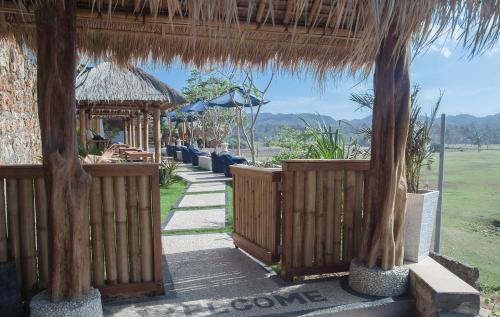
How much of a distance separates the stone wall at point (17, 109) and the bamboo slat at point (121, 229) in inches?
111

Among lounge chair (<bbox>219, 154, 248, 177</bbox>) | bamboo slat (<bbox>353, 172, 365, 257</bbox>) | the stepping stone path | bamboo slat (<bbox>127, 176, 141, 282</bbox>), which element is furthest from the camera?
lounge chair (<bbox>219, 154, 248, 177</bbox>)

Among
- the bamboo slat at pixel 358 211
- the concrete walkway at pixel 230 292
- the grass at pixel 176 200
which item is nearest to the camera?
the concrete walkway at pixel 230 292

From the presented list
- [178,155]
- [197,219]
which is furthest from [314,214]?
[178,155]

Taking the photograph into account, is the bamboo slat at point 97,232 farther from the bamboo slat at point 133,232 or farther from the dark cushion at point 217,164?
the dark cushion at point 217,164

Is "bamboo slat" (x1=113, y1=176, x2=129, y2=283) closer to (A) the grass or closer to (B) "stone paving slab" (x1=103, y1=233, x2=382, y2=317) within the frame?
(B) "stone paving slab" (x1=103, y1=233, x2=382, y2=317)

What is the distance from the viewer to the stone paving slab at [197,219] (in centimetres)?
527

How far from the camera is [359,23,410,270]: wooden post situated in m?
2.72

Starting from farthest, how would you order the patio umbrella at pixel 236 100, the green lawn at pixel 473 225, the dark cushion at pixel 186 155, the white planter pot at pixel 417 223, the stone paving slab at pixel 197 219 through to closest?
1. the dark cushion at pixel 186 155
2. the patio umbrella at pixel 236 100
3. the stone paving slab at pixel 197 219
4. the green lawn at pixel 473 225
5. the white planter pot at pixel 417 223

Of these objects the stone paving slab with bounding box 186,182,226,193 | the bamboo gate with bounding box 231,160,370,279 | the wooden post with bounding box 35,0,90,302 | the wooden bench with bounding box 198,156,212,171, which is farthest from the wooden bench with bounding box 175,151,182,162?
the wooden post with bounding box 35,0,90,302

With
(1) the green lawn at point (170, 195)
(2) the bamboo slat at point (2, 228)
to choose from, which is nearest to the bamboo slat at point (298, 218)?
(2) the bamboo slat at point (2, 228)

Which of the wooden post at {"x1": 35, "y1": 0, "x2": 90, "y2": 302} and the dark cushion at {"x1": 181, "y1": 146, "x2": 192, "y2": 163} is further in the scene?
the dark cushion at {"x1": 181, "y1": 146, "x2": 192, "y2": 163}

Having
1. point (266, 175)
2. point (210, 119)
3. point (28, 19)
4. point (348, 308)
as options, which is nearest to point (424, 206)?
point (348, 308)

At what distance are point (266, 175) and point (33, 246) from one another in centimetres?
189

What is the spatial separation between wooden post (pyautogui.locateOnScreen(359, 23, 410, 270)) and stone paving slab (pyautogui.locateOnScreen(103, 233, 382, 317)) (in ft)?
1.52
